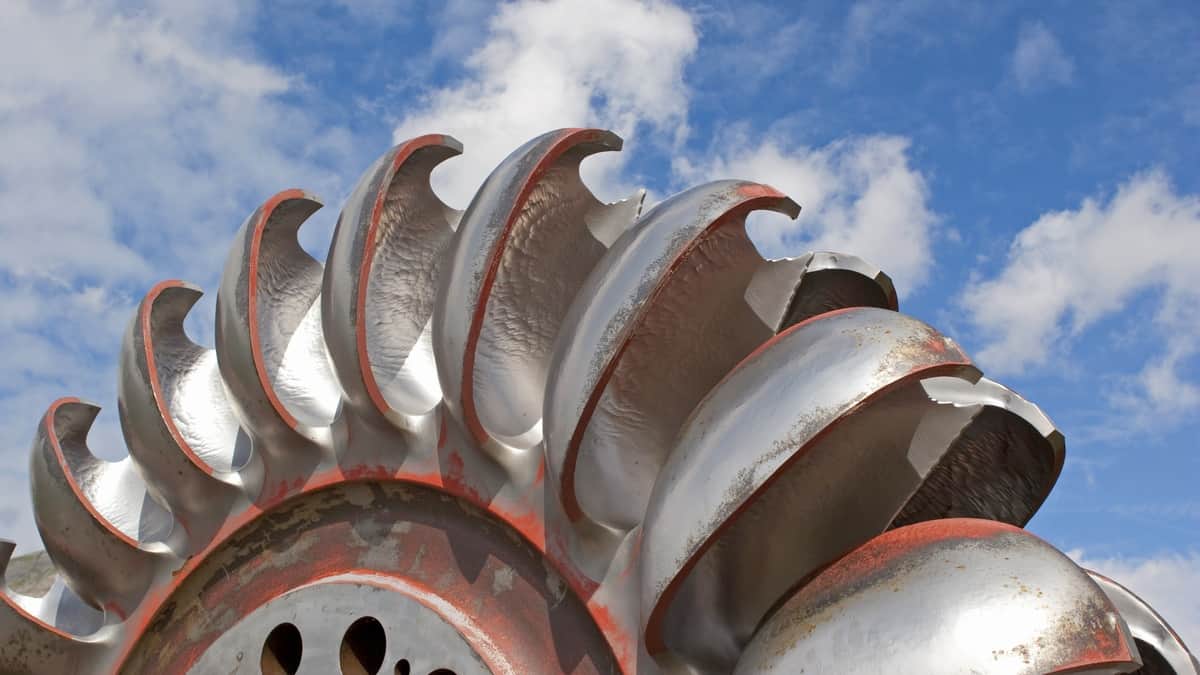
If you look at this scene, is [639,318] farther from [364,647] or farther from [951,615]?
[364,647]

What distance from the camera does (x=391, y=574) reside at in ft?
7.89

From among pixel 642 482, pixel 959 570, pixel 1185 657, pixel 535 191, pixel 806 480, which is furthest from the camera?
pixel 1185 657

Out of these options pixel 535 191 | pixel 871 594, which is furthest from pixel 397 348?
pixel 871 594

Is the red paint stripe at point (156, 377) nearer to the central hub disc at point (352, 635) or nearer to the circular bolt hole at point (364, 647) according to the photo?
the central hub disc at point (352, 635)

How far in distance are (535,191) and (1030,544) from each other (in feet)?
3.38

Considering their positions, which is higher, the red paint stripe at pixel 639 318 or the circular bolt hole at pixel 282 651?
the red paint stripe at pixel 639 318

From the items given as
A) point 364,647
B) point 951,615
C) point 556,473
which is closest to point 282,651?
point 364,647

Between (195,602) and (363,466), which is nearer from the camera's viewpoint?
(363,466)

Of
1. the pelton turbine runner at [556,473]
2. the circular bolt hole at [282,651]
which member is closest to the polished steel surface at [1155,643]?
the pelton turbine runner at [556,473]

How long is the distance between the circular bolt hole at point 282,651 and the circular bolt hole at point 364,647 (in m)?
0.11

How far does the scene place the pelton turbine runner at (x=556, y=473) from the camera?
6.29 ft

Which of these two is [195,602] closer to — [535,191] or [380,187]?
[380,187]

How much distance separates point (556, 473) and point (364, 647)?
51 centimetres

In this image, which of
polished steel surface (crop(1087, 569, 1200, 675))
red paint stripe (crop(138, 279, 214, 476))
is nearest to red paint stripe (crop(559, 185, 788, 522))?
red paint stripe (crop(138, 279, 214, 476))
